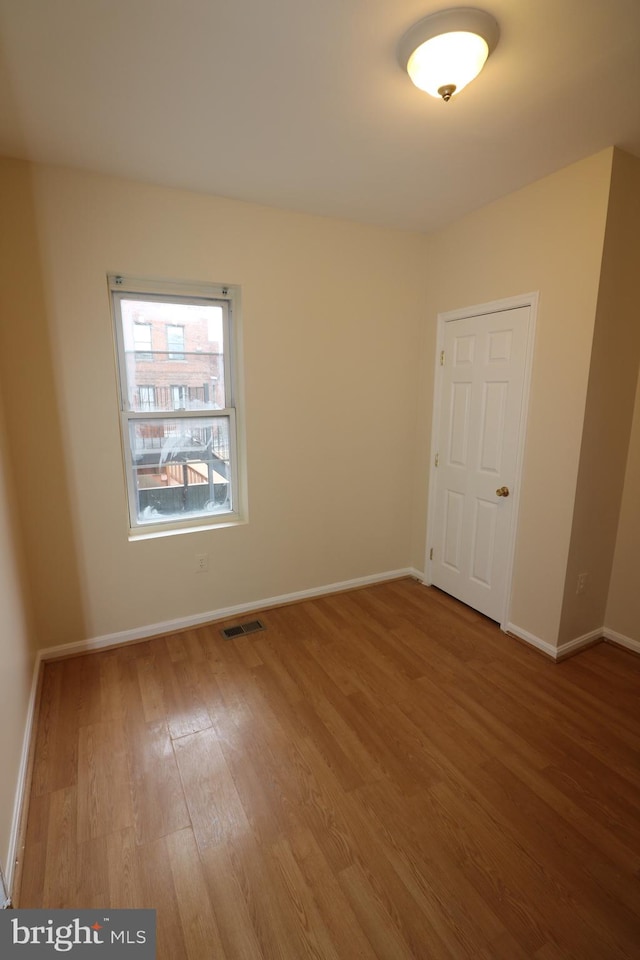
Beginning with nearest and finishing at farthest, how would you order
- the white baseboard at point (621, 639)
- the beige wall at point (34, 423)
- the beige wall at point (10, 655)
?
the beige wall at point (10, 655) < the beige wall at point (34, 423) < the white baseboard at point (621, 639)

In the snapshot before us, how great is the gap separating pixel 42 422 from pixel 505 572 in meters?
2.84

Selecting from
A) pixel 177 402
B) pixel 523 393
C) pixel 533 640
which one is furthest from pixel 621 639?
pixel 177 402

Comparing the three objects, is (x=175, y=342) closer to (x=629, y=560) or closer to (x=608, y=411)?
(x=608, y=411)

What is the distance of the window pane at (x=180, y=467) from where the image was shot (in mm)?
2645

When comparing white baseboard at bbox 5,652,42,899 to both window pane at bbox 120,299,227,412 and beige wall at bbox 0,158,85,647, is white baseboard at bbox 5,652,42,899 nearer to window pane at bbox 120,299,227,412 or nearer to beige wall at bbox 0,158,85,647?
beige wall at bbox 0,158,85,647

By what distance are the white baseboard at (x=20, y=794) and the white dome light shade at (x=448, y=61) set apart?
9.39 ft

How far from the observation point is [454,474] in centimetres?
307

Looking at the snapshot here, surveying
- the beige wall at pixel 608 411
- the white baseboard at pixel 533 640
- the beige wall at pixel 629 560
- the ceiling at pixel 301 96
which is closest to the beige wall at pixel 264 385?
the ceiling at pixel 301 96

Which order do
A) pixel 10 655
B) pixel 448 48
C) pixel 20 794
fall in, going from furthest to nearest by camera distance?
pixel 10 655
pixel 20 794
pixel 448 48

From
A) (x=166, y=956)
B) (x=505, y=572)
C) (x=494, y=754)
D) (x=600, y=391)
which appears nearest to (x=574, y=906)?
(x=494, y=754)

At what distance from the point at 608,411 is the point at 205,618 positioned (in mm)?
2727

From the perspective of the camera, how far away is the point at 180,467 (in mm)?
2771

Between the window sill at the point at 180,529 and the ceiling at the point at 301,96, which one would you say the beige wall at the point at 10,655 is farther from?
the ceiling at the point at 301,96

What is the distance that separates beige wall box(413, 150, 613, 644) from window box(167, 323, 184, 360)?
6.15 ft
